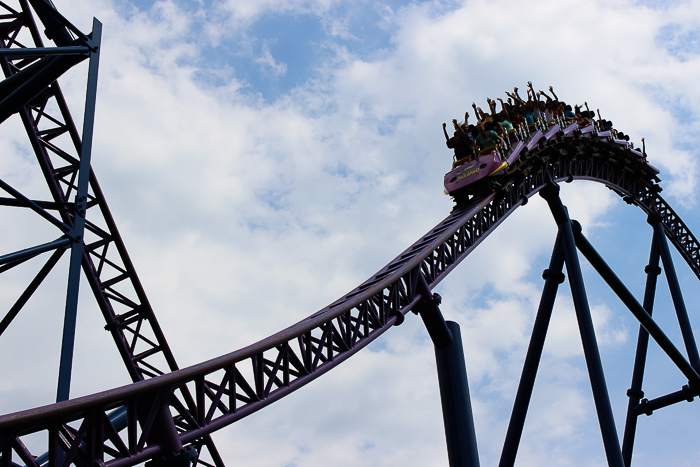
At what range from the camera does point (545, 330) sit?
10625 mm

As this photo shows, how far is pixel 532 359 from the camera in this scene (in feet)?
34.3

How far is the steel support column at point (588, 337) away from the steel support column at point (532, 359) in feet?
1.23

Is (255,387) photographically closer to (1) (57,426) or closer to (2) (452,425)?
(1) (57,426)

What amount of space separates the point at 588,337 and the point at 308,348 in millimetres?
5366

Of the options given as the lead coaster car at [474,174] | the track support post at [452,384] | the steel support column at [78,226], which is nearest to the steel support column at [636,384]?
the lead coaster car at [474,174]

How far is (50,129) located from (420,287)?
176 inches

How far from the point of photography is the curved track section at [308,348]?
4.62 metres

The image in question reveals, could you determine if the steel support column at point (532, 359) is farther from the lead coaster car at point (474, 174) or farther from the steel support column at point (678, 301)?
the steel support column at point (678, 301)

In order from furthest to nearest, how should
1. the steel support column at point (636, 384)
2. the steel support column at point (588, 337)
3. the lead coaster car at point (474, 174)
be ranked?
1. the steel support column at point (636, 384)
2. the lead coaster car at point (474, 174)
3. the steel support column at point (588, 337)

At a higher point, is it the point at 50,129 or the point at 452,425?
the point at 50,129

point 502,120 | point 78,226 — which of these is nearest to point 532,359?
point 502,120

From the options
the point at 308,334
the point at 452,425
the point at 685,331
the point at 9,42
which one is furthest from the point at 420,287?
the point at 685,331

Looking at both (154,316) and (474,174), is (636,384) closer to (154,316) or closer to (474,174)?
(474,174)

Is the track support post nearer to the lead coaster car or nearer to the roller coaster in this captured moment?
the roller coaster
